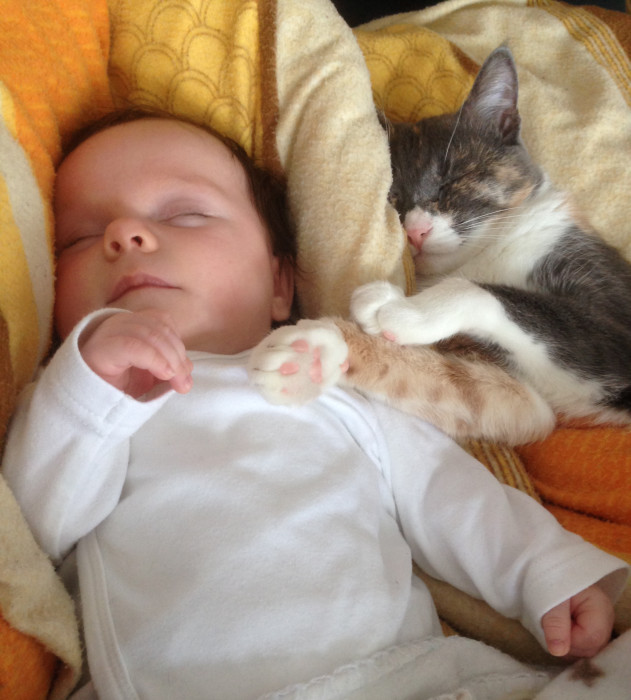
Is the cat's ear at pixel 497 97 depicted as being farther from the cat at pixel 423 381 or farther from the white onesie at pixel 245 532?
the white onesie at pixel 245 532

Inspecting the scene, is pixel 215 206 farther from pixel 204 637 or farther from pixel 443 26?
pixel 443 26

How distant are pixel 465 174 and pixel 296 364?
74cm

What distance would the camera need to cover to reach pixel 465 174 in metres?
1.32

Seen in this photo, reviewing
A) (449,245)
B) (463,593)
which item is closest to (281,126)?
(449,245)

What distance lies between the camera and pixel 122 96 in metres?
1.23

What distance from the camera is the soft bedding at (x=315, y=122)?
2.77 feet

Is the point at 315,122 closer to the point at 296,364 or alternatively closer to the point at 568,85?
the point at 296,364

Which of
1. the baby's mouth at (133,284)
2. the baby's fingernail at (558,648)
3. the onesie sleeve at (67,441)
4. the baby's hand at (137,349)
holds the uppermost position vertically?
the baby's hand at (137,349)

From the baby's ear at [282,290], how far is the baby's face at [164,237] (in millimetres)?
77

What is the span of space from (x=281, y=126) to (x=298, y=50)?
165mm

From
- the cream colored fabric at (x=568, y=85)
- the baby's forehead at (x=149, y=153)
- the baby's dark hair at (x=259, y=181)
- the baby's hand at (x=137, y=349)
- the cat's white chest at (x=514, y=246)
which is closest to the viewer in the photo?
the baby's hand at (x=137, y=349)

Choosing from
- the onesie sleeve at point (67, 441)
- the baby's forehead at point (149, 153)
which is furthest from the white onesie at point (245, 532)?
the baby's forehead at point (149, 153)

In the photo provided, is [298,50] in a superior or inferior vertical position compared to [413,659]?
superior

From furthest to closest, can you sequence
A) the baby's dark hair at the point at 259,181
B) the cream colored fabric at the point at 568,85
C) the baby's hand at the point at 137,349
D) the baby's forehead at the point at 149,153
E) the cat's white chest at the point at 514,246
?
1. the cream colored fabric at the point at 568,85
2. the cat's white chest at the point at 514,246
3. the baby's dark hair at the point at 259,181
4. the baby's forehead at the point at 149,153
5. the baby's hand at the point at 137,349
